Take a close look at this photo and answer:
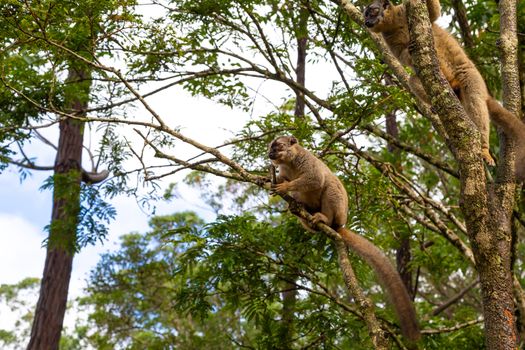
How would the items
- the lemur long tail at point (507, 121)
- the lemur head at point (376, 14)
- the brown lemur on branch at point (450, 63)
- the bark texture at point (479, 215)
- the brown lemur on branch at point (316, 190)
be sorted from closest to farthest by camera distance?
the bark texture at point (479, 215), the lemur long tail at point (507, 121), the brown lemur on branch at point (316, 190), the brown lemur on branch at point (450, 63), the lemur head at point (376, 14)

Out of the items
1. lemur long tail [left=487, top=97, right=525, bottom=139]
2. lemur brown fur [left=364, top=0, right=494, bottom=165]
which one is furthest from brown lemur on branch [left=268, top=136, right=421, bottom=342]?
lemur long tail [left=487, top=97, right=525, bottom=139]

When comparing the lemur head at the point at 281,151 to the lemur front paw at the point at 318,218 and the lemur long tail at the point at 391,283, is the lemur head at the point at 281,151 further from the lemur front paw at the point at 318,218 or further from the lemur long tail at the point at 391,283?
the lemur long tail at the point at 391,283

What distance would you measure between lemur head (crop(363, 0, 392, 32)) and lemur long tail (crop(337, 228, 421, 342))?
2506 mm

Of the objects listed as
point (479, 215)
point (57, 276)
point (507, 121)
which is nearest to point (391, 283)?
point (479, 215)

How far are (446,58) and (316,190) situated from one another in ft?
7.17

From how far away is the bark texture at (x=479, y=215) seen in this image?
434 cm

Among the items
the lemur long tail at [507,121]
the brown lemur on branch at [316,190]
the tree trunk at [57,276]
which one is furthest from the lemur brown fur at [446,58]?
the tree trunk at [57,276]

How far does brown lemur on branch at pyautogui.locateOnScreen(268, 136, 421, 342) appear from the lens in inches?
249

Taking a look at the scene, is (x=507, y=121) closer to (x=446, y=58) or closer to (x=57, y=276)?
(x=446, y=58)

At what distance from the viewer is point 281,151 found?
7.30 metres

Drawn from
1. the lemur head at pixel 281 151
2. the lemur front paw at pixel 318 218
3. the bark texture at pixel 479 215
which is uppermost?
the lemur head at pixel 281 151

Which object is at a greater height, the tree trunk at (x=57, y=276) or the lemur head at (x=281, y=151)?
the tree trunk at (x=57, y=276)

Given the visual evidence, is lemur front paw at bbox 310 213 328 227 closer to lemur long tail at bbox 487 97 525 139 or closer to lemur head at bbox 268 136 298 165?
lemur head at bbox 268 136 298 165

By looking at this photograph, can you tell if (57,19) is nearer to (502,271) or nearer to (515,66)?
(515,66)
